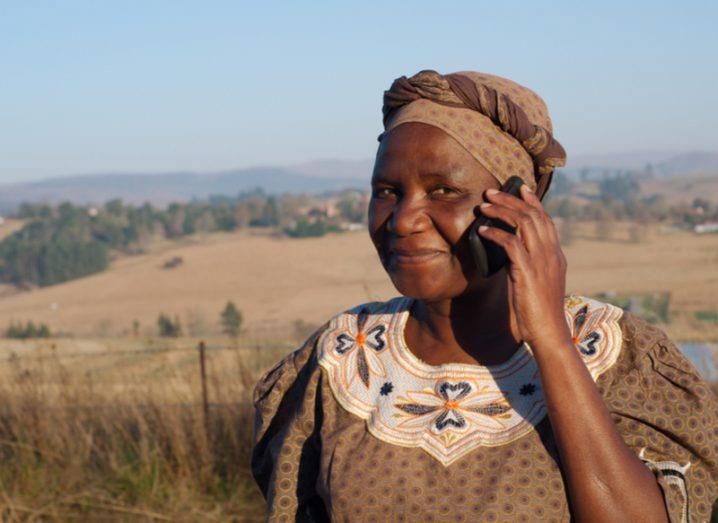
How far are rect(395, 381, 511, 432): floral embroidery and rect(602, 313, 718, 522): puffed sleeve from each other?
0.23m

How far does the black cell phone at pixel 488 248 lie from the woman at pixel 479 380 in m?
0.03

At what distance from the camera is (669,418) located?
1.73 meters

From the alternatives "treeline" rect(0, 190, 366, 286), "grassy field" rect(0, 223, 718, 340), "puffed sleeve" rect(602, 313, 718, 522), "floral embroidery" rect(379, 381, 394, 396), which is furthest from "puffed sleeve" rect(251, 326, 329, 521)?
"treeline" rect(0, 190, 366, 286)

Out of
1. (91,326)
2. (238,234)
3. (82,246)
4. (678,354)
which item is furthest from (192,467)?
(238,234)

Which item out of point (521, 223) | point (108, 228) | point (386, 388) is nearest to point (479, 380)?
point (386, 388)

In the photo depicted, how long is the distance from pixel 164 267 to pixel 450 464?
55451 mm

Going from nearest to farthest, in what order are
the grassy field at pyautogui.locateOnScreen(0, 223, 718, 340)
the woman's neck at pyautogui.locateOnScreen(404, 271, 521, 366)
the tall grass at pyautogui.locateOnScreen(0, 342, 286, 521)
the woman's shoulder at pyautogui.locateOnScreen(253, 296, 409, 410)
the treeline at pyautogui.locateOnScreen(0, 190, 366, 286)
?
the woman's neck at pyautogui.locateOnScreen(404, 271, 521, 366) < the woman's shoulder at pyautogui.locateOnScreen(253, 296, 409, 410) < the tall grass at pyautogui.locateOnScreen(0, 342, 286, 521) < the grassy field at pyautogui.locateOnScreen(0, 223, 718, 340) < the treeline at pyautogui.locateOnScreen(0, 190, 366, 286)

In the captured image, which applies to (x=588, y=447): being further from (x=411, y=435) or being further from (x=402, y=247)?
(x=402, y=247)

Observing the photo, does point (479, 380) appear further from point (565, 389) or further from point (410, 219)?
point (410, 219)

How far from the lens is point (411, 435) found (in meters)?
1.85

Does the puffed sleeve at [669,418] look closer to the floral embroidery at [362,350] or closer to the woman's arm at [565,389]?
the woman's arm at [565,389]

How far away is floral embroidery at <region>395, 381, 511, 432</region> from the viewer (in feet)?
5.99

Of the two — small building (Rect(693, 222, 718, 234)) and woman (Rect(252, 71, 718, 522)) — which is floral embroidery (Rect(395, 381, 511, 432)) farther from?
small building (Rect(693, 222, 718, 234))

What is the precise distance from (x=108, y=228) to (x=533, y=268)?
A: 7403 centimetres
